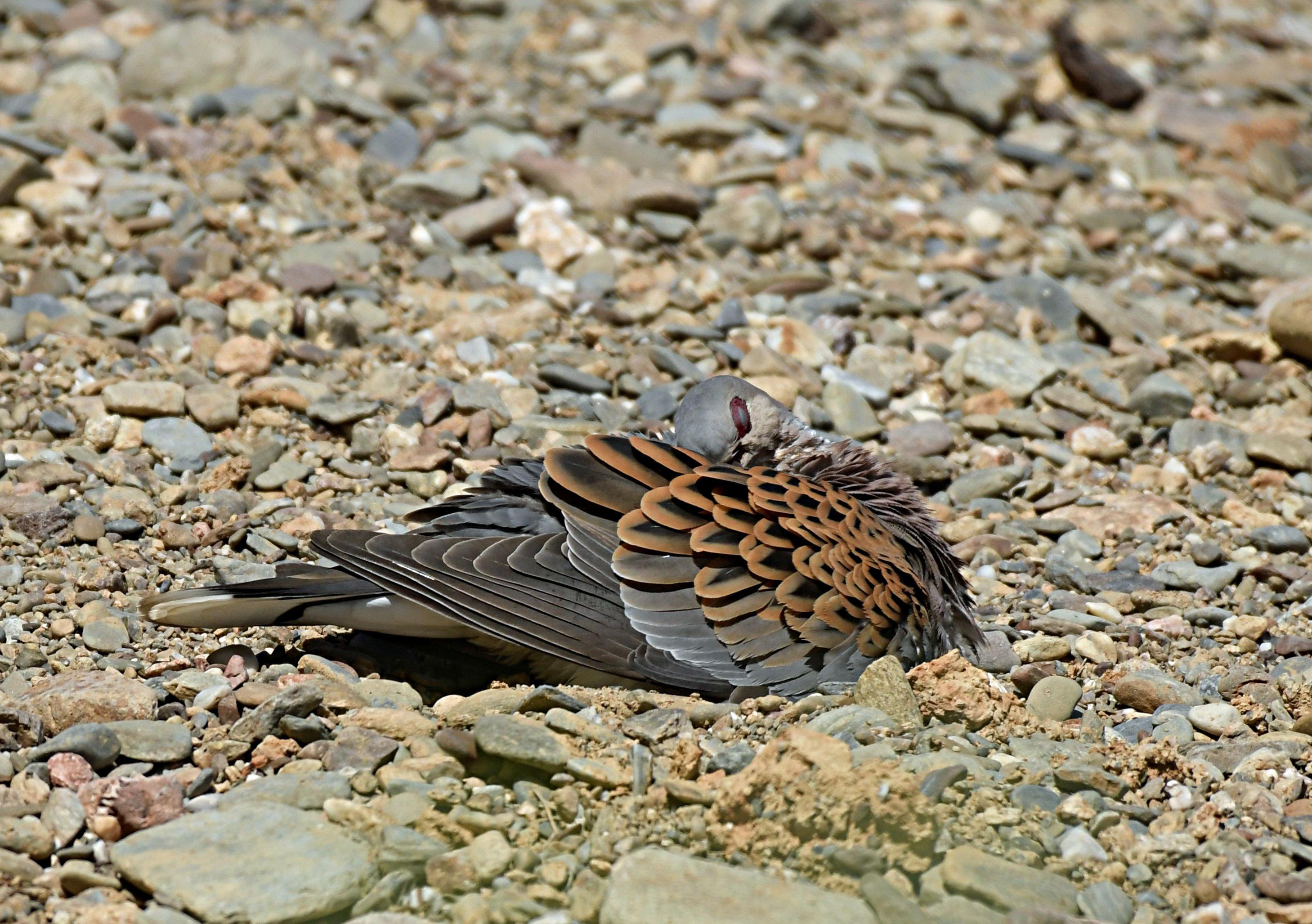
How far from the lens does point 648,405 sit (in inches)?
257

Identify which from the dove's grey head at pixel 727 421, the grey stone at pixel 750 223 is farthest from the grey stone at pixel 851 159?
the dove's grey head at pixel 727 421

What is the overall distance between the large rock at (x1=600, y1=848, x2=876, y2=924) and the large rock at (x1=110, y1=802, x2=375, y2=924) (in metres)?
0.63

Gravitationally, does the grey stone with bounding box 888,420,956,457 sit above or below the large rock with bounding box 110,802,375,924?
below

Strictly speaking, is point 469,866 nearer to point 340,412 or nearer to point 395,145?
point 340,412

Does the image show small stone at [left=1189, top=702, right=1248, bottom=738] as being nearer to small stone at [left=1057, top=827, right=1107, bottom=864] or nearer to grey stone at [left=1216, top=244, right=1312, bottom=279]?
small stone at [left=1057, top=827, right=1107, bottom=864]

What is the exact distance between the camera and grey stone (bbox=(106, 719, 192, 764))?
156 inches

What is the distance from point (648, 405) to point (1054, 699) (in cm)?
254

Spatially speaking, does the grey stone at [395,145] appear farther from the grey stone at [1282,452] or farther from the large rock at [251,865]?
the large rock at [251,865]

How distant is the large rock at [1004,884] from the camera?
3.47 m

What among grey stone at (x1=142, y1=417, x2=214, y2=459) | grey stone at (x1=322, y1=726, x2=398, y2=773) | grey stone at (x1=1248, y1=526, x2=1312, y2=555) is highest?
grey stone at (x1=322, y1=726, x2=398, y2=773)

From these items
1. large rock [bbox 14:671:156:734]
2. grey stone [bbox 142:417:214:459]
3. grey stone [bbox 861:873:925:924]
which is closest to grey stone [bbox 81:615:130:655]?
large rock [bbox 14:671:156:734]

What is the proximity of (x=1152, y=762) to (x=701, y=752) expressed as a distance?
126cm

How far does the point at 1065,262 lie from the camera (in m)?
8.11

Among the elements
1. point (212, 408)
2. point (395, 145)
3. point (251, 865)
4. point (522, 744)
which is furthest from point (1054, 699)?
point (395, 145)
